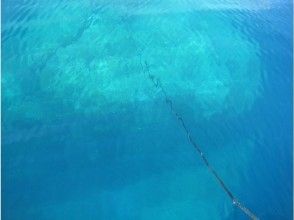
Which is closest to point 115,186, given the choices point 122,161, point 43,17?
point 122,161

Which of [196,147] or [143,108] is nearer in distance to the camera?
[196,147]

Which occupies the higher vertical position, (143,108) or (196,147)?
(143,108)

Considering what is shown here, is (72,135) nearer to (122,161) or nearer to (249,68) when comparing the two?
(122,161)

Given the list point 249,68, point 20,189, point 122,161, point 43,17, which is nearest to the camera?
point 20,189

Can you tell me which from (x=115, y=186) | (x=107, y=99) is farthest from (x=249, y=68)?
(x=115, y=186)

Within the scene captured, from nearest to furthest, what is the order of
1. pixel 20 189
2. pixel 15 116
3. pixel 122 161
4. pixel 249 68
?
1. pixel 20 189
2. pixel 122 161
3. pixel 15 116
4. pixel 249 68

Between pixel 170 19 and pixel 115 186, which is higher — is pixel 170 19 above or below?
above

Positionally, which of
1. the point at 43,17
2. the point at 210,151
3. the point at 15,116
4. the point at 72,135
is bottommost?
the point at 210,151

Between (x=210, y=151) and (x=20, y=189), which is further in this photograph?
(x=210, y=151)
